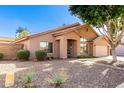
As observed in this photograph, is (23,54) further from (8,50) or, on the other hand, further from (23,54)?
(8,50)

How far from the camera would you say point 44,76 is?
9.40 meters

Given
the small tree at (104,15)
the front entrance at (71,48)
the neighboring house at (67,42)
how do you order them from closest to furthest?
1. the small tree at (104,15)
2. the neighboring house at (67,42)
3. the front entrance at (71,48)

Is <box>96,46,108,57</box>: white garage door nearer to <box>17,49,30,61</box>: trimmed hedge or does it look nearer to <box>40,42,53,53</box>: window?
<box>40,42,53,53</box>: window

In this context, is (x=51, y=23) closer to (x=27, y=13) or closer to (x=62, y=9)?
(x=27, y=13)

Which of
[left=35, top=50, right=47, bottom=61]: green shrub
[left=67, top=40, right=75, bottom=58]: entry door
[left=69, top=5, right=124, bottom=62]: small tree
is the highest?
[left=69, top=5, right=124, bottom=62]: small tree

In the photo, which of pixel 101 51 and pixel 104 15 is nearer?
pixel 104 15

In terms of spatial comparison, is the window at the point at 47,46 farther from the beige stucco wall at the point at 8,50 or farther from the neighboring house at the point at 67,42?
the beige stucco wall at the point at 8,50

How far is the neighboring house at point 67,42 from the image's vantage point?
61.3 feet

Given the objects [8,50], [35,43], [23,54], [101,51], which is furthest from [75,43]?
[8,50]

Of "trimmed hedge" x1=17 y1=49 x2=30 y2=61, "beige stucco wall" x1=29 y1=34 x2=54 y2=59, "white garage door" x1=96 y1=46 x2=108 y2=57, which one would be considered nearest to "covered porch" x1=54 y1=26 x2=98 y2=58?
"white garage door" x1=96 y1=46 x2=108 y2=57

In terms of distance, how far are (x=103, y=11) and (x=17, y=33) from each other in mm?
32707

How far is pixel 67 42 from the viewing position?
20641 millimetres

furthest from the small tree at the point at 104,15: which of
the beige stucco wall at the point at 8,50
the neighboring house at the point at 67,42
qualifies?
the beige stucco wall at the point at 8,50

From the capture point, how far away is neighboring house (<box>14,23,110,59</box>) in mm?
18672
